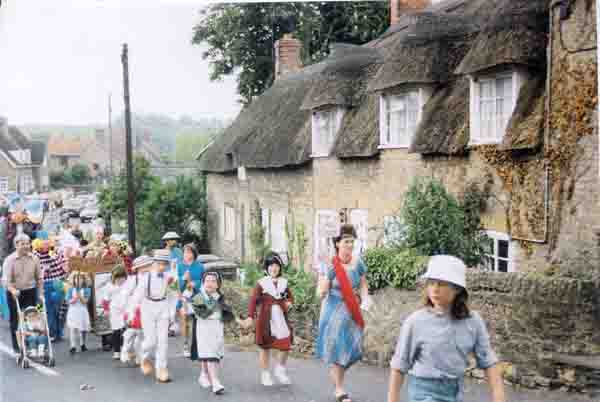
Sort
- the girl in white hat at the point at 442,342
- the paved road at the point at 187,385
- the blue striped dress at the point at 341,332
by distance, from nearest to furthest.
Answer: the girl in white hat at the point at 442,342
the blue striped dress at the point at 341,332
the paved road at the point at 187,385

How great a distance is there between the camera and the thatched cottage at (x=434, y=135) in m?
4.67

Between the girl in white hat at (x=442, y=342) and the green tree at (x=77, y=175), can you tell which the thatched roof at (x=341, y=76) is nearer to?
the green tree at (x=77, y=175)

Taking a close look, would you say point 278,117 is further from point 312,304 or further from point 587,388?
→ point 587,388

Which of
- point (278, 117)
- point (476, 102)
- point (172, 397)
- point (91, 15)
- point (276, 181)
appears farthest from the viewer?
point (278, 117)

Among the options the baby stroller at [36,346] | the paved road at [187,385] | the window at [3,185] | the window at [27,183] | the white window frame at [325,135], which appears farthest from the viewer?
the white window frame at [325,135]

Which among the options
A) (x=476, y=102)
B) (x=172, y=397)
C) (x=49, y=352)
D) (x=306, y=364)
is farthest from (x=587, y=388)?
(x=49, y=352)

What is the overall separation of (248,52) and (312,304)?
7.47ft

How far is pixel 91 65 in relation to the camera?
17.1 feet

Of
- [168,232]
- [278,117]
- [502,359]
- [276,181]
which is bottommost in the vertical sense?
[502,359]

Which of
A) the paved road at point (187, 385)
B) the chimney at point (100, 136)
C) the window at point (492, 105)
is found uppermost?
the window at point (492, 105)

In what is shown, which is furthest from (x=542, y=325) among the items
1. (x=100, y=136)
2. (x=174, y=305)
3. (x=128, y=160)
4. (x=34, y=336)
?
(x=34, y=336)

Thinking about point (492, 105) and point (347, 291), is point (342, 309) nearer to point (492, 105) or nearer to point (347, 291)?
point (347, 291)

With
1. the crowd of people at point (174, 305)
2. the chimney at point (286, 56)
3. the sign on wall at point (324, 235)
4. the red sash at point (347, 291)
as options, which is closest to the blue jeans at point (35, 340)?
the crowd of people at point (174, 305)

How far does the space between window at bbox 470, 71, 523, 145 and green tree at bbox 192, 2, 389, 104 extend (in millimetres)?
987
